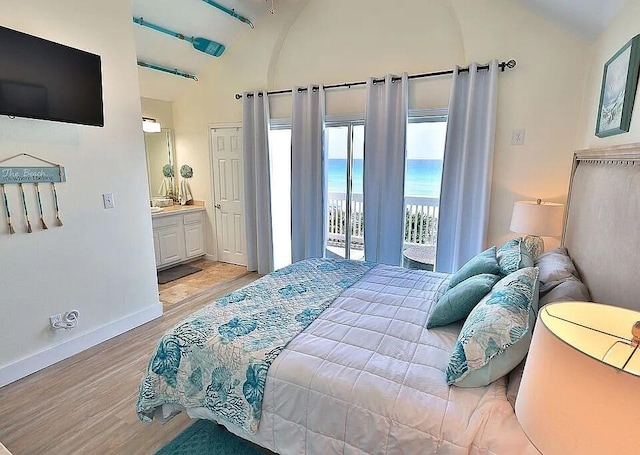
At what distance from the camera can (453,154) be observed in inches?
124

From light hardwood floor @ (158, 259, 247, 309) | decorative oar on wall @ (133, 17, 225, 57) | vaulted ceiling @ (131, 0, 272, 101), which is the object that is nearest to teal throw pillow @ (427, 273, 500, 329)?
light hardwood floor @ (158, 259, 247, 309)

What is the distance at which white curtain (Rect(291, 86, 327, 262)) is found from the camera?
376cm

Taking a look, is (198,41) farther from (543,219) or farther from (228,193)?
(543,219)

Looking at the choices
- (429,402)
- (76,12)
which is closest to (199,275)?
(76,12)

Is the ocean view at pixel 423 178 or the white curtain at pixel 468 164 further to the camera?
the ocean view at pixel 423 178

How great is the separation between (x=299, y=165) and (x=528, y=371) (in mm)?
3453

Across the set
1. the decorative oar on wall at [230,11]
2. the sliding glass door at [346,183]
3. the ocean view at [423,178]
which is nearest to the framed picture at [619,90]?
the ocean view at [423,178]

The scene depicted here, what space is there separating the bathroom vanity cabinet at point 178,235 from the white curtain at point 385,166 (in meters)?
2.63

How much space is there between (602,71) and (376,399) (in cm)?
254

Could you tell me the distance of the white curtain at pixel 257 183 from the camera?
408 cm

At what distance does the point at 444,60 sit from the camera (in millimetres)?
3207

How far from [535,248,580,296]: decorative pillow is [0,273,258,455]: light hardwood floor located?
2.13 metres

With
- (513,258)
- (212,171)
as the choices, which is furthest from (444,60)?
(212,171)

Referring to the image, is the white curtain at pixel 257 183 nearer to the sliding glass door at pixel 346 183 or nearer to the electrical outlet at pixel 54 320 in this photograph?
the sliding glass door at pixel 346 183
